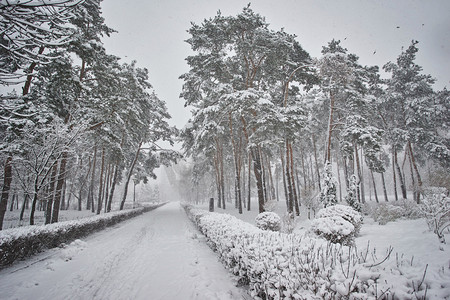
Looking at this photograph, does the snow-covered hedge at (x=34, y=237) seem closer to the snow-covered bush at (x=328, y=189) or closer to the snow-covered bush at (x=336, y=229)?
the snow-covered bush at (x=336, y=229)

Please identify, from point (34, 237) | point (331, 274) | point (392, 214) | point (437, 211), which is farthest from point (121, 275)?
point (392, 214)

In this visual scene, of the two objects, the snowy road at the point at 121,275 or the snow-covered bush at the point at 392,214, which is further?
the snow-covered bush at the point at 392,214

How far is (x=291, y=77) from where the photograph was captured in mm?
13797

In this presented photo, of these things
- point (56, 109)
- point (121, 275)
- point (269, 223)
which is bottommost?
point (121, 275)

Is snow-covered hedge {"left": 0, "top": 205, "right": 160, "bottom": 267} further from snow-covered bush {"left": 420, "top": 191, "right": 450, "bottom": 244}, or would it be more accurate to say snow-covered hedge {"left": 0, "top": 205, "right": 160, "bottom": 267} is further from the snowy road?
snow-covered bush {"left": 420, "top": 191, "right": 450, "bottom": 244}

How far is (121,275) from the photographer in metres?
4.65

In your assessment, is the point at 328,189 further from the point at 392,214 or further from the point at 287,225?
the point at 287,225

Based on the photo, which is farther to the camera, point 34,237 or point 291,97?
point 291,97

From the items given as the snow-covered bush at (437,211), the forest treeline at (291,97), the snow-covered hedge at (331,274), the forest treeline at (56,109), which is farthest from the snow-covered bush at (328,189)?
the forest treeline at (56,109)

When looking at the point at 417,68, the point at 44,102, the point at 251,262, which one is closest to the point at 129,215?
the point at 44,102

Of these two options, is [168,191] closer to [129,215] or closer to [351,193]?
[129,215]

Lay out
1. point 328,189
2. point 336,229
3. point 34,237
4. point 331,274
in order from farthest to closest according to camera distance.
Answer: point 328,189
point 34,237
point 336,229
point 331,274

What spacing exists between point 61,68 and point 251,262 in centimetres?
1104

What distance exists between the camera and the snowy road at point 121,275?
382cm
